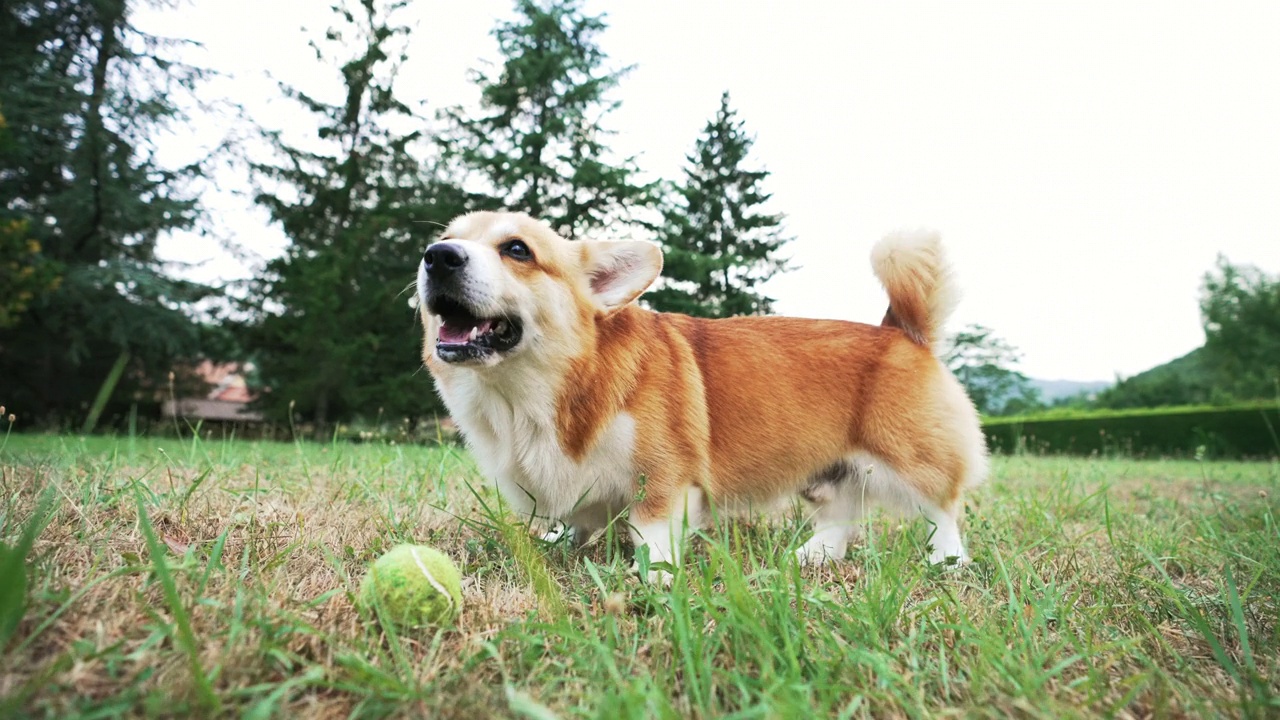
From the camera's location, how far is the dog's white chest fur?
7.48ft

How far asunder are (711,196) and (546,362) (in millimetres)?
18058

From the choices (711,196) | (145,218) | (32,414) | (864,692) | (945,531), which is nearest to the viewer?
(864,692)

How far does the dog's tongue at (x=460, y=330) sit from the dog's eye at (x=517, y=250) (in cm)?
28

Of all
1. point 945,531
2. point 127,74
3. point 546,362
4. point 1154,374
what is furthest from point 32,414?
point 1154,374

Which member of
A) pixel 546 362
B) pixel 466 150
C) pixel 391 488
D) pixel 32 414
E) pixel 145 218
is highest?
pixel 466 150

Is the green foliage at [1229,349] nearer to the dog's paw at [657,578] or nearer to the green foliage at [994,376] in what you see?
the green foliage at [994,376]

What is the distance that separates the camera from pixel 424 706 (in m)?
1.05

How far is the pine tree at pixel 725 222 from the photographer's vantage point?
1641cm

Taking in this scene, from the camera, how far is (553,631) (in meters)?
1.32

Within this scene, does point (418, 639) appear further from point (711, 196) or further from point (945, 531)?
point (711, 196)

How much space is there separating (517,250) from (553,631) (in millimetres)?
1503

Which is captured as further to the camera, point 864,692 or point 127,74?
point 127,74

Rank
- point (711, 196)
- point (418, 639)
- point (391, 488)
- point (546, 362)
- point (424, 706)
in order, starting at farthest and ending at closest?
point (711, 196), point (391, 488), point (546, 362), point (418, 639), point (424, 706)

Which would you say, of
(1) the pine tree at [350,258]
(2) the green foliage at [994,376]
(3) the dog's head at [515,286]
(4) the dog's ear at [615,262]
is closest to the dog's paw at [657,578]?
(3) the dog's head at [515,286]
